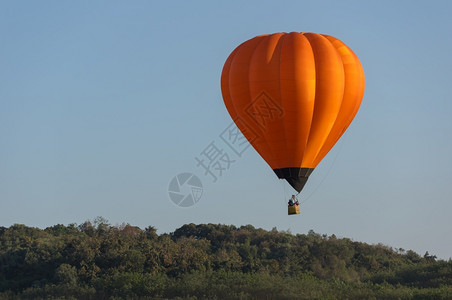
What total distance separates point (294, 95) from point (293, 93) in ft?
0.25

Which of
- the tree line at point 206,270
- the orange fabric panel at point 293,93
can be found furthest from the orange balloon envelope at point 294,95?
the tree line at point 206,270

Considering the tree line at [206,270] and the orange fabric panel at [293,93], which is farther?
the tree line at [206,270]

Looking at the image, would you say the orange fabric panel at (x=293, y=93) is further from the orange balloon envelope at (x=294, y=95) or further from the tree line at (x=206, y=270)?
the tree line at (x=206, y=270)

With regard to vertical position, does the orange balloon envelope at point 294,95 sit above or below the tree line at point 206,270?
above

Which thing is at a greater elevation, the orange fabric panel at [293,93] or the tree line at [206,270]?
the orange fabric panel at [293,93]

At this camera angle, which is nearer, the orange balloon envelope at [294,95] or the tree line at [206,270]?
the orange balloon envelope at [294,95]

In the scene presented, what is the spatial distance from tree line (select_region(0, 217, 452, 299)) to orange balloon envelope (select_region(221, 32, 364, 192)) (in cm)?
1366

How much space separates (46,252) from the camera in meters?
50.7

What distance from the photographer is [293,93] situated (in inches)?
1032

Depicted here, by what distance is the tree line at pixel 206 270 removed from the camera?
137ft

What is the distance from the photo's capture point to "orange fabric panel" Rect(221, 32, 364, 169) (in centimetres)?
2623

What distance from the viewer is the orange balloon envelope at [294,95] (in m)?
26.2

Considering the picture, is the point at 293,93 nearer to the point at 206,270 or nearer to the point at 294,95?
the point at 294,95

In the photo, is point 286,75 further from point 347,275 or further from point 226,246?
→ point 226,246
